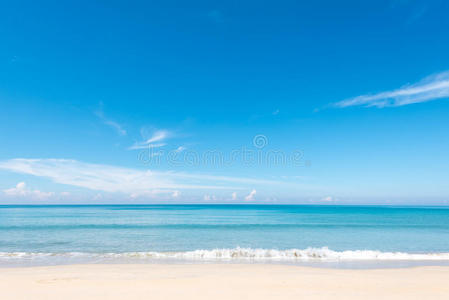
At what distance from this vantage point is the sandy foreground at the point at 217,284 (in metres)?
7.28

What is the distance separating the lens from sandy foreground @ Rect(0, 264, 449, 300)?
23.9ft

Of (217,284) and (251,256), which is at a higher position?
(217,284)

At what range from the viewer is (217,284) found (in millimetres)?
8234

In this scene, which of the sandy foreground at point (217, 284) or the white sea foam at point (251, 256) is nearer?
the sandy foreground at point (217, 284)

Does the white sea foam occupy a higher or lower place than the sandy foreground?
lower

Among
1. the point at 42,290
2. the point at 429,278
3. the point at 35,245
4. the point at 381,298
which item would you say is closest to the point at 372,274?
the point at 429,278

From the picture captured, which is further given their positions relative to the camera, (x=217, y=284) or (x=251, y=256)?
(x=251, y=256)

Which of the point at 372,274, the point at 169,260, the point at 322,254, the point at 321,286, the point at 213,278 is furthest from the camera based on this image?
the point at 322,254

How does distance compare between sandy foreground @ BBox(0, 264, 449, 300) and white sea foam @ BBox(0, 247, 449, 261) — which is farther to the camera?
white sea foam @ BBox(0, 247, 449, 261)

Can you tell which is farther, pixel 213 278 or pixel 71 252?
pixel 71 252

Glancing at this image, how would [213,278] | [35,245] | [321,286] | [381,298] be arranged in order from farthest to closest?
1. [35,245]
2. [213,278]
3. [321,286]
4. [381,298]

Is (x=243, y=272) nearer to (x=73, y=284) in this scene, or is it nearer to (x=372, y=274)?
(x=372, y=274)

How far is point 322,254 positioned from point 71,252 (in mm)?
14702

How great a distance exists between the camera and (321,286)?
26.6ft
